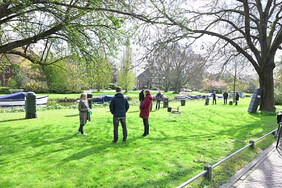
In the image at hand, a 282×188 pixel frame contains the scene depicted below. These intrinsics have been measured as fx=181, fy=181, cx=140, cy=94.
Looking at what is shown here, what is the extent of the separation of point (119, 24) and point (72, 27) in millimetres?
2046

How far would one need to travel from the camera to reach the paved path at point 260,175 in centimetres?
379

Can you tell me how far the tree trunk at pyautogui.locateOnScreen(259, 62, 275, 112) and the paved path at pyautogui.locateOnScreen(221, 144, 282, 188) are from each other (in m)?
11.5

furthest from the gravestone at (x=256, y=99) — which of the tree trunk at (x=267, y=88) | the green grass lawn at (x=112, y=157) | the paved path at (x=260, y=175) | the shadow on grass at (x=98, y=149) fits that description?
the shadow on grass at (x=98, y=149)

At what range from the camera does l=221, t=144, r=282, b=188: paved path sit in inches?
149

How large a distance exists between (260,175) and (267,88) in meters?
13.3

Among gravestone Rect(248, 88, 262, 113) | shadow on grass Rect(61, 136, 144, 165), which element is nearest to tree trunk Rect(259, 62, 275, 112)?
gravestone Rect(248, 88, 262, 113)

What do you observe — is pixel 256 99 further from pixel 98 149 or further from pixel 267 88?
pixel 98 149

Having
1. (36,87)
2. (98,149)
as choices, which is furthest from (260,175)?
(36,87)

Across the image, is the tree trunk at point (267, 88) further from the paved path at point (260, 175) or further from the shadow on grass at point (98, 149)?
the shadow on grass at point (98, 149)

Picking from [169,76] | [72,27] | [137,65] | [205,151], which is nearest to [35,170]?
[205,151]

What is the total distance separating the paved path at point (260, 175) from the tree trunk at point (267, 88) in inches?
453

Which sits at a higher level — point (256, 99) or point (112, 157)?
point (256, 99)

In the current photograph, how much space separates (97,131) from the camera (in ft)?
26.6

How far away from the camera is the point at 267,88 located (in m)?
14.9
